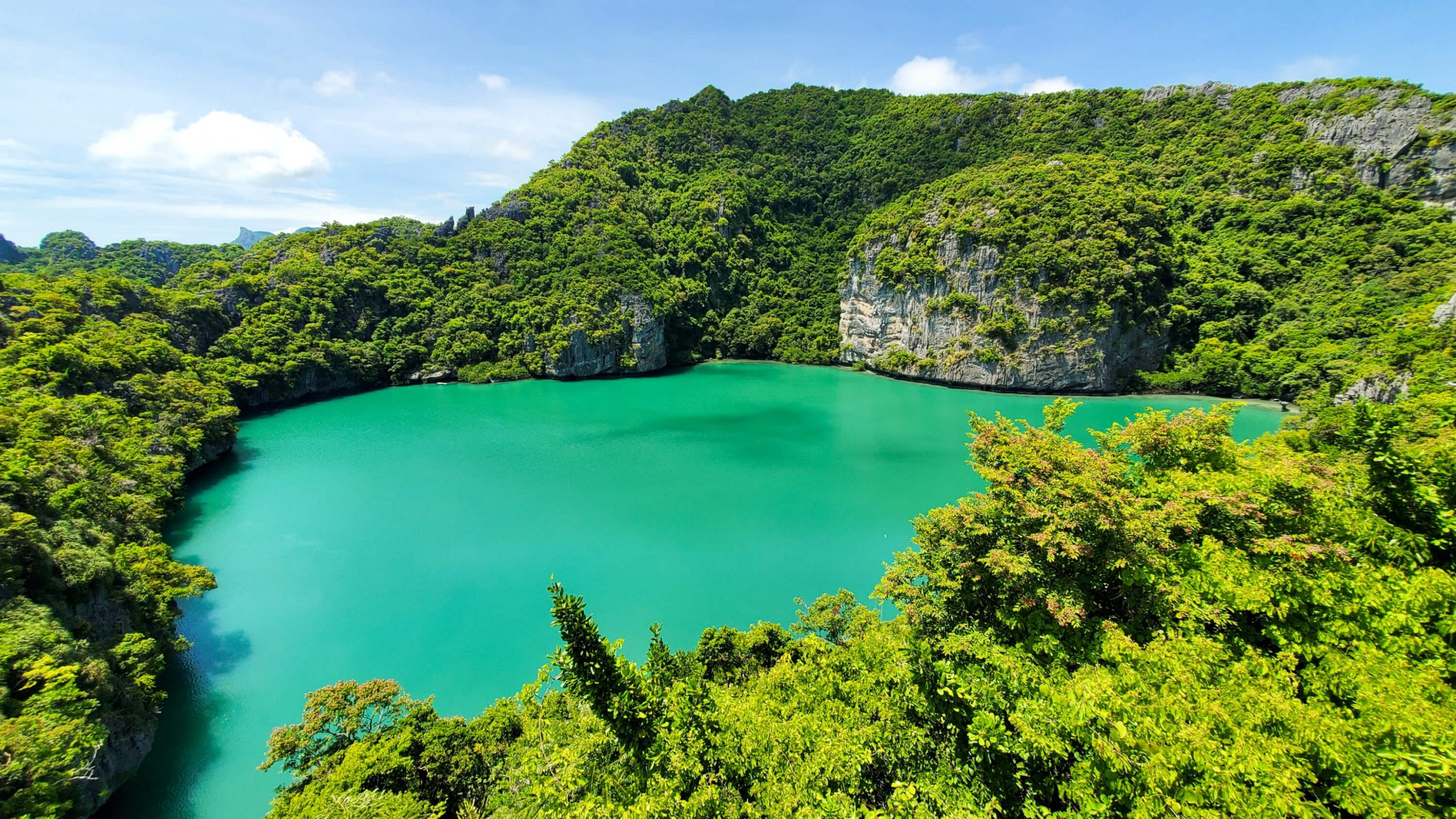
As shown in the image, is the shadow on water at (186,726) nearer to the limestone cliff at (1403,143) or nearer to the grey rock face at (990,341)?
the grey rock face at (990,341)

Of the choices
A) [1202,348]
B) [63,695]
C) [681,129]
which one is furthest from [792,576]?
[681,129]

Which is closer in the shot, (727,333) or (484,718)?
(484,718)

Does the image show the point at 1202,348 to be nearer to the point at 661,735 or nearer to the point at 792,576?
the point at 792,576

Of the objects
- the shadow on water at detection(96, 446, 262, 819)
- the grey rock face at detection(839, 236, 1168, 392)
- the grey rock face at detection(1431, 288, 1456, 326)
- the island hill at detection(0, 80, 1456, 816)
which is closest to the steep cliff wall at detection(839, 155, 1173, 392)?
the grey rock face at detection(839, 236, 1168, 392)

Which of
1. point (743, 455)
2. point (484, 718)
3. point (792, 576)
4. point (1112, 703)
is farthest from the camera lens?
point (743, 455)

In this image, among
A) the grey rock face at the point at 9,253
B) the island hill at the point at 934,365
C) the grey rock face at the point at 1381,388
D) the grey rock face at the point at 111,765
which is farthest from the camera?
the grey rock face at the point at 9,253

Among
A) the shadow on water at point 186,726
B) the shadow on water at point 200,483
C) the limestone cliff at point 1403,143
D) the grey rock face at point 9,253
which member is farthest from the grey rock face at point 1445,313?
the grey rock face at point 9,253
